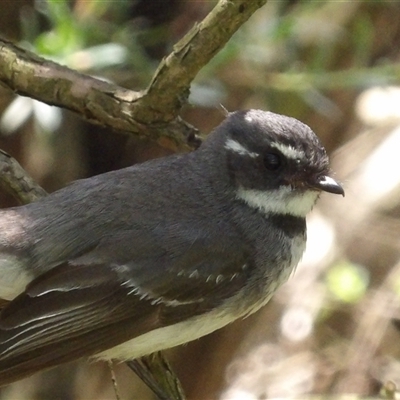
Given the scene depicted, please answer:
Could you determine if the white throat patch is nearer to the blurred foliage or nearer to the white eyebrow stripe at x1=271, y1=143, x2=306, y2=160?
the white eyebrow stripe at x1=271, y1=143, x2=306, y2=160

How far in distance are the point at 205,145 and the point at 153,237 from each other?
63 cm

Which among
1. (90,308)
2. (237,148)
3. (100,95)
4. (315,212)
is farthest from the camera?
(315,212)

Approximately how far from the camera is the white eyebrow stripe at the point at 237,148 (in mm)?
3652

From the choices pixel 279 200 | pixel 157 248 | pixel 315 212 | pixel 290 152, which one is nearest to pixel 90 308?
pixel 157 248

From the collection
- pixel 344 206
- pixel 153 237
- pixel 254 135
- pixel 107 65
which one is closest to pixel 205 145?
pixel 254 135

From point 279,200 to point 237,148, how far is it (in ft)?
0.96

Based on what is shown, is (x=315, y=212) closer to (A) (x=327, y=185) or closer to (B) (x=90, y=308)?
(A) (x=327, y=185)

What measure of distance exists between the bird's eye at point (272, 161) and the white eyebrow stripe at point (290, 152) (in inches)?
1.3

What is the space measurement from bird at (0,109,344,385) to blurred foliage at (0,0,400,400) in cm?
131

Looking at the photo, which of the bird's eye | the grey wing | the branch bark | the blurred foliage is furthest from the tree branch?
the blurred foliage

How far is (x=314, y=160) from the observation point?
3578 millimetres

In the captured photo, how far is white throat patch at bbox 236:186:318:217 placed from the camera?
11.9 ft

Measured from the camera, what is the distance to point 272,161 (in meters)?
3.58

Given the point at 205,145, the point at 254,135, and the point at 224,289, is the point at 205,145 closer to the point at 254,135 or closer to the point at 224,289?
the point at 254,135
